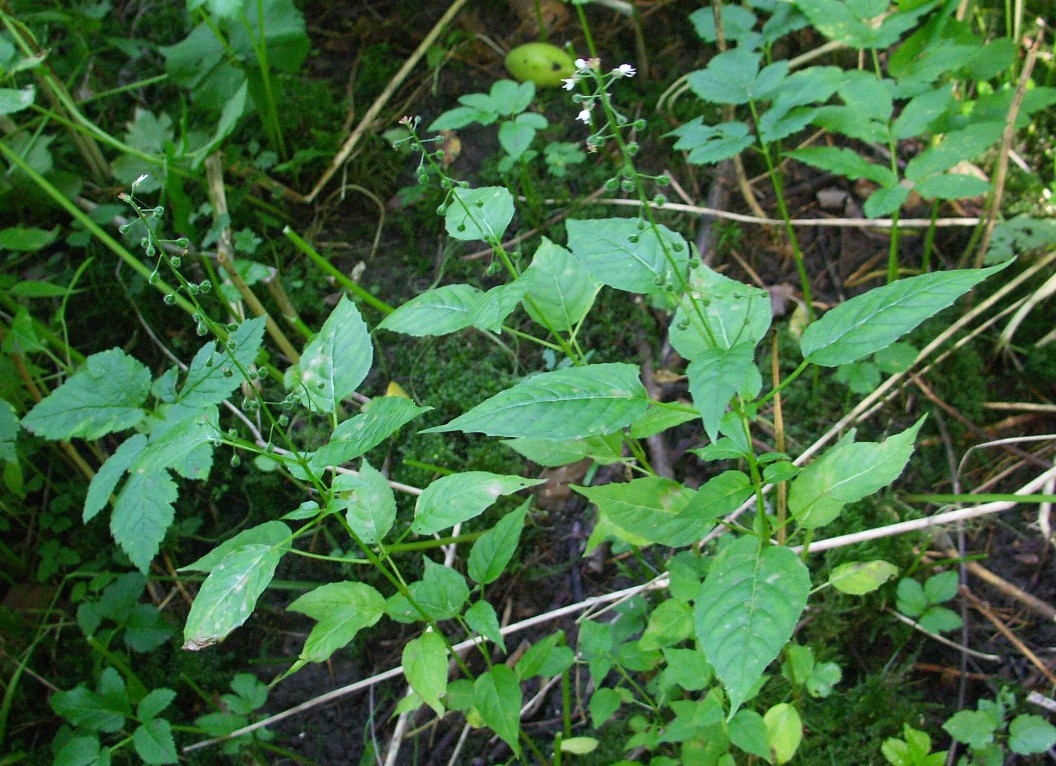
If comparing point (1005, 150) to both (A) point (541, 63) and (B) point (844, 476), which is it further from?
(A) point (541, 63)

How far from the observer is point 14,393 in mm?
2293

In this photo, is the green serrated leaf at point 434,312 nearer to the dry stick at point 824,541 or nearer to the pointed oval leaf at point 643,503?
the pointed oval leaf at point 643,503

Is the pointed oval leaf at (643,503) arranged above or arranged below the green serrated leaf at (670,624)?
above

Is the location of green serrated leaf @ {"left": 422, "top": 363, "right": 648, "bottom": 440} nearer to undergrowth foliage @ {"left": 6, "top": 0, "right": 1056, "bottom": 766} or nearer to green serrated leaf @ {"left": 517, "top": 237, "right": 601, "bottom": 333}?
undergrowth foliage @ {"left": 6, "top": 0, "right": 1056, "bottom": 766}

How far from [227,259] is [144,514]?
837 millimetres

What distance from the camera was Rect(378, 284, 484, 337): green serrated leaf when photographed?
5.21ft

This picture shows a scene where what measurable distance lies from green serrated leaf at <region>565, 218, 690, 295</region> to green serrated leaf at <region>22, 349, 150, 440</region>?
1.10 meters

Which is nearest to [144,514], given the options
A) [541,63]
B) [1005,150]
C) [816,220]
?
[541,63]

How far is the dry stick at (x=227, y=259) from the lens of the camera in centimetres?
235

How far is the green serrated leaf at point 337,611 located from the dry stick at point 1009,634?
151cm

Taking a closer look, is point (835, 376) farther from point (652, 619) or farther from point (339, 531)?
point (339, 531)

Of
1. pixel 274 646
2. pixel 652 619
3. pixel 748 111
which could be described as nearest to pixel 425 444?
pixel 274 646

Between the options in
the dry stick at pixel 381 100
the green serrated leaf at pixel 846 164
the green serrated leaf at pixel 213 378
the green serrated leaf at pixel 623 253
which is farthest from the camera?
the dry stick at pixel 381 100

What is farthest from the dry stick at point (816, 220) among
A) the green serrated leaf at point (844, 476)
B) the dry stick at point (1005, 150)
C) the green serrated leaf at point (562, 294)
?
the green serrated leaf at point (844, 476)
